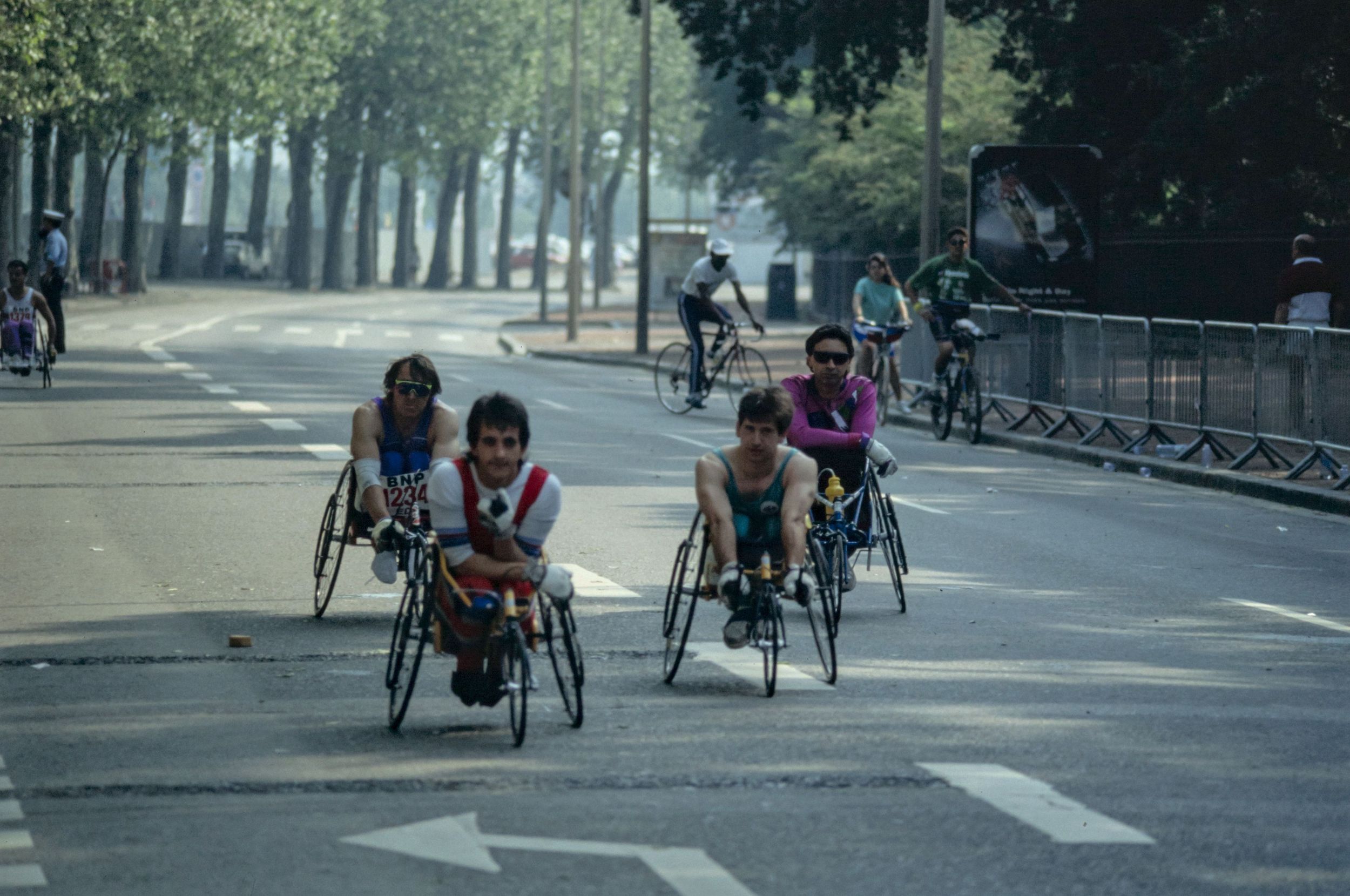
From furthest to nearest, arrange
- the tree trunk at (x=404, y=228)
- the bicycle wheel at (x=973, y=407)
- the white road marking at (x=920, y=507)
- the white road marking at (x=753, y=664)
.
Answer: the tree trunk at (x=404, y=228)
the bicycle wheel at (x=973, y=407)
the white road marking at (x=920, y=507)
the white road marking at (x=753, y=664)

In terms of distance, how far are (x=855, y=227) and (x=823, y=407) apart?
35.5m

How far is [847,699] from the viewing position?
27.7 feet

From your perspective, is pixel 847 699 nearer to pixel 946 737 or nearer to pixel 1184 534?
pixel 946 737

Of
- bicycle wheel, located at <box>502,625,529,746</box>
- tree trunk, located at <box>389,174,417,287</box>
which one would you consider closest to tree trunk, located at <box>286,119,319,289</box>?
tree trunk, located at <box>389,174,417,287</box>

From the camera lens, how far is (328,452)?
18.9 metres

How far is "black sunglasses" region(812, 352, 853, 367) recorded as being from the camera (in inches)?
404

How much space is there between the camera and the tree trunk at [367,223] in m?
85.6

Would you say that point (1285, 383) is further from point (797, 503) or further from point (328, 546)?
point (797, 503)

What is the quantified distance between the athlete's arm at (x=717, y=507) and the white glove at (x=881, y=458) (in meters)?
1.69

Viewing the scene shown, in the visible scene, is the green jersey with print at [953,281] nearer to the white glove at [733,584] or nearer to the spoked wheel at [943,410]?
the spoked wheel at [943,410]

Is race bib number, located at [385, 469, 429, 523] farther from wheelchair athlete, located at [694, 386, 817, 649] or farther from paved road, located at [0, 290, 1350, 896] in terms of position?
wheelchair athlete, located at [694, 386, 817, 649]

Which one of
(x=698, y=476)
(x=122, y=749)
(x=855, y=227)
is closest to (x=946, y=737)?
(x=698, y=476)

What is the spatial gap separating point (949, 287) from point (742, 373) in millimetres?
3330

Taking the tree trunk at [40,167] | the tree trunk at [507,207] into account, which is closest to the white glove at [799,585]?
the tree trunk at [40,167]
